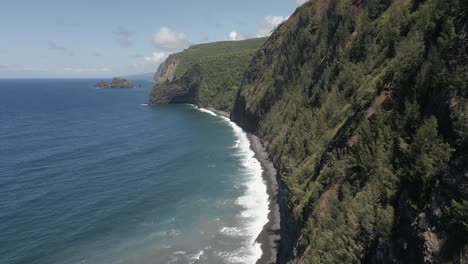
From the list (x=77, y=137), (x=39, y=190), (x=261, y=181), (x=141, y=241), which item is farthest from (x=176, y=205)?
(x=77, y=137)

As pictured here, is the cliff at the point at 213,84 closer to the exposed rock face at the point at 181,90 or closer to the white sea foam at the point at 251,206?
the exposed rock face at the point at 181,90

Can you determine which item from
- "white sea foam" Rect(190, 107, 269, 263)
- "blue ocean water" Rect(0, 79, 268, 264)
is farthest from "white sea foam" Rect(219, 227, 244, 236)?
"white sea foam" Rect(190, 107, 269, 263)

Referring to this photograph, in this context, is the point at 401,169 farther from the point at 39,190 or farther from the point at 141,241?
the point at 39,190

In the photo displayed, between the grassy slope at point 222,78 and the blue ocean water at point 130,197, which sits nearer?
the blue ocean water at point 130,197

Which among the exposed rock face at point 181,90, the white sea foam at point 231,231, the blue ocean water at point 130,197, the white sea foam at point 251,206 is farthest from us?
the exposed rock face at point 181,90

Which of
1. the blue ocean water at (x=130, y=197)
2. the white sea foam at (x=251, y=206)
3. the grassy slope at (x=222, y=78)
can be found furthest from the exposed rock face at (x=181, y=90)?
the white sea foam at (x=251, y=206)

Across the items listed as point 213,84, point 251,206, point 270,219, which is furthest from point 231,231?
point 213,84

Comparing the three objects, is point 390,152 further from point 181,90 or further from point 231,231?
point 181,90
